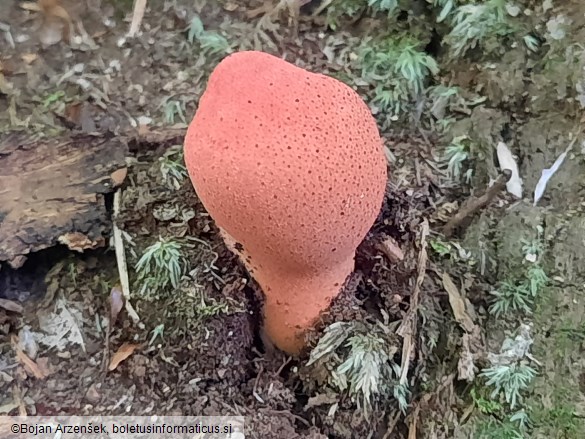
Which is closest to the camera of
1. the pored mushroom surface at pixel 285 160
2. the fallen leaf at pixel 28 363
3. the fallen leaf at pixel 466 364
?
the pored mushroom surface at pixel 285 160

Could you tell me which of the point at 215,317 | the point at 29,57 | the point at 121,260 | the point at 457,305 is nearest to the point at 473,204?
the point at 457,305

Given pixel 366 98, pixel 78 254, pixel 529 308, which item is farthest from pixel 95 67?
pixel 529 308

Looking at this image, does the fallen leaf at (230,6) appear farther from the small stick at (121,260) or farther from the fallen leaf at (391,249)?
the fallen leaf at (391,249)

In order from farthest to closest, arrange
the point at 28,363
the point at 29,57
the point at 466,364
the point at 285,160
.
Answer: the point at 29,57, the point at 28,363, the point at 466,364, the point at 285,160

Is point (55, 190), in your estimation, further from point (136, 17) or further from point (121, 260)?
point (136, 17)

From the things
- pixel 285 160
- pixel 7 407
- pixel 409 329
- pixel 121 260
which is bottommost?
pixel 7 407

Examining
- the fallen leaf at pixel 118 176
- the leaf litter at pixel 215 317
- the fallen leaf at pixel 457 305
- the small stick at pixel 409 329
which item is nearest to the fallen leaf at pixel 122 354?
the leaf litter at pixel 215 317
